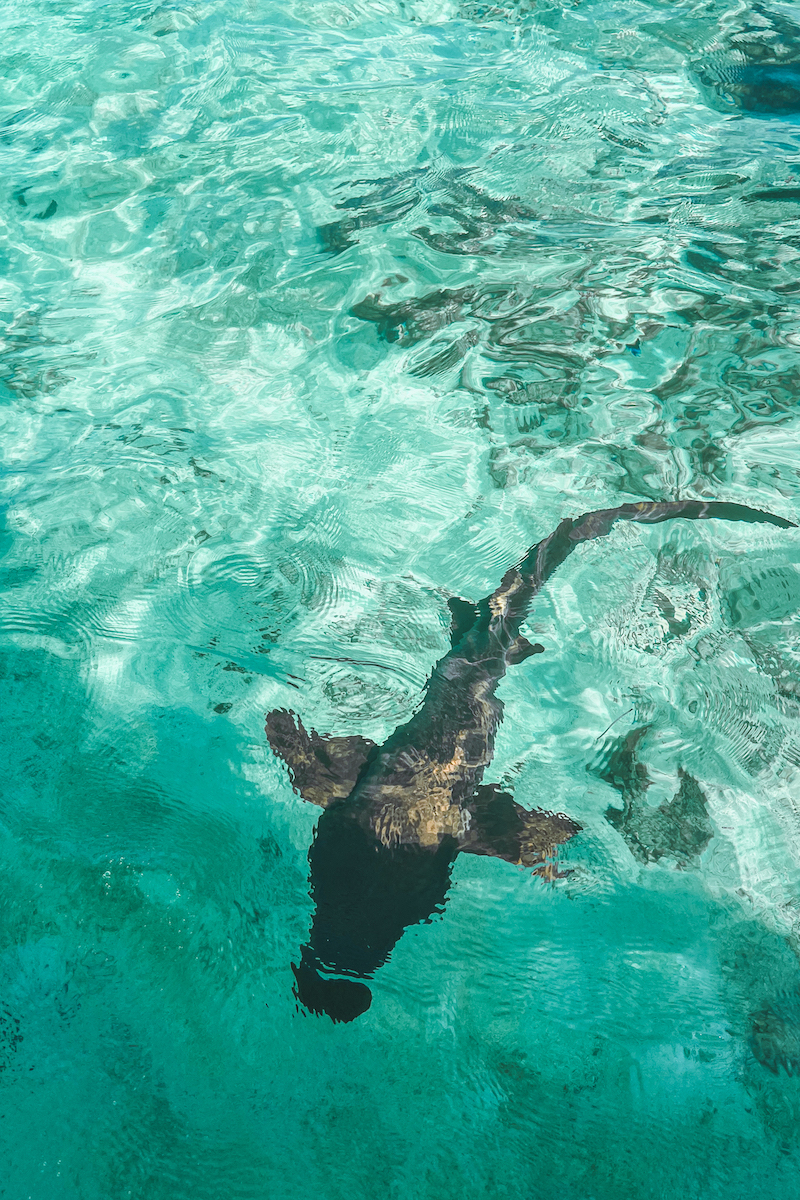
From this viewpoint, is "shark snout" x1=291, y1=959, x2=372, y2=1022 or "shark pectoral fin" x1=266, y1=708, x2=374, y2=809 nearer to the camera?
"shark snout" x1=291, y1=959, x2=372, y2=1022

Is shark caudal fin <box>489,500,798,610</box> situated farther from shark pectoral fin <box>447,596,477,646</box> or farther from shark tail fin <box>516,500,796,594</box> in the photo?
shark pectoral fin <box>447,596,477,646</box>

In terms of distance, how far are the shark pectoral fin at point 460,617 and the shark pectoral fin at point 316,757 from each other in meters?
0.72

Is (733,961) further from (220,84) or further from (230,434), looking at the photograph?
(220,84)

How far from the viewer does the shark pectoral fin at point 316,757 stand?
9.53 ft

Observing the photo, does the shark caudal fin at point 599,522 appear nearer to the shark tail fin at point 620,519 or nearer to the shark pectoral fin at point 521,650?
the shark tail fin at point 620,519

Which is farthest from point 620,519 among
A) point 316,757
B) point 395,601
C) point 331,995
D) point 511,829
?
point 331,995

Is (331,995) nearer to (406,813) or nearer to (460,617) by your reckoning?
(406,813)

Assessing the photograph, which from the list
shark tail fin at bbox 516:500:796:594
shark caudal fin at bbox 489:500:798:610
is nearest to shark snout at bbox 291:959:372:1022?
shark caudal fin at bbox 489:500:798:610

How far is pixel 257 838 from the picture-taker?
286cm

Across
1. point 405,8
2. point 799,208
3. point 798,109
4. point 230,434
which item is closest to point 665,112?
point 798,109

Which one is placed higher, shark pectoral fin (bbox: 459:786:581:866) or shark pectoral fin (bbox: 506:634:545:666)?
shark pectoral fin (bbox: 506:634:545:666)

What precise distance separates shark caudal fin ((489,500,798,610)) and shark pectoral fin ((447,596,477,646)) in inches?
7.7

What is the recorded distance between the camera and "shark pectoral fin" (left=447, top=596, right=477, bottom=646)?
348 cm

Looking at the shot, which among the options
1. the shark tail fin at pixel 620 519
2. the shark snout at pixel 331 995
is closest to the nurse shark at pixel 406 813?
the shark snout at pixel 331 995
